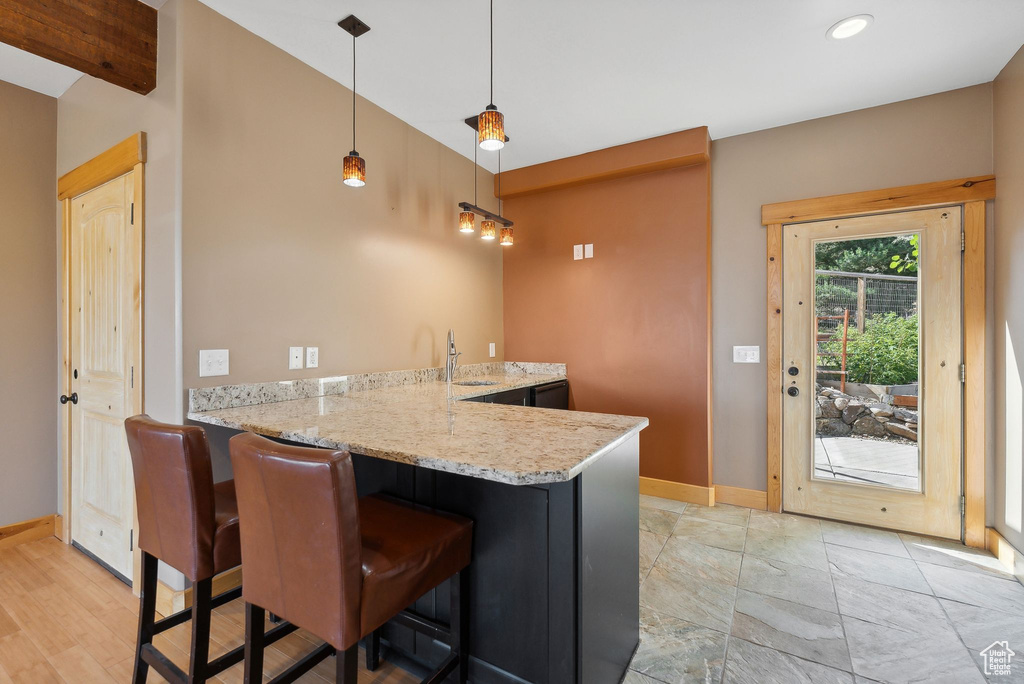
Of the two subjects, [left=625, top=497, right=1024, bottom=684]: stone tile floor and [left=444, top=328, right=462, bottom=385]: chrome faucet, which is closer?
[left=625, top=497, right=1024, bottom=684]: stone tile floor

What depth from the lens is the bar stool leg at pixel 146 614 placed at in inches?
58.4

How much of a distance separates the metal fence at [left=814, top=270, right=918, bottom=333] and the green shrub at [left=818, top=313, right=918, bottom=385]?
1.8 inches

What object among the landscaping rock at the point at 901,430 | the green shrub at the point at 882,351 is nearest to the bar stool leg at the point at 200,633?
the green shrub at the point at 882,351

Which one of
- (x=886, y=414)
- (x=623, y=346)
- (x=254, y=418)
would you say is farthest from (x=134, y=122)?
(x=886, y=414)

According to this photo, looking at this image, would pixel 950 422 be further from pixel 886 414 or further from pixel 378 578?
pixel 378 578

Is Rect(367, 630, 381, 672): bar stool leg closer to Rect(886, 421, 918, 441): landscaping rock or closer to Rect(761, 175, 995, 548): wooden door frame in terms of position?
Rect(886, 421, 918, 441): landscaping rock

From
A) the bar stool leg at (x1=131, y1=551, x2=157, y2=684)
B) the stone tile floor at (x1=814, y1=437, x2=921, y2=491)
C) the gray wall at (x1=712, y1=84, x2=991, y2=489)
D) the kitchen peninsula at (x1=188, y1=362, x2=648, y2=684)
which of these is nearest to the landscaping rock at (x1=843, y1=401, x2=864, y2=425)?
the stone tile floor at (x1=814, y1=437, x2=921, y2=491)

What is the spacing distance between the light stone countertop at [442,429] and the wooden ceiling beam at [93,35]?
4.76ft

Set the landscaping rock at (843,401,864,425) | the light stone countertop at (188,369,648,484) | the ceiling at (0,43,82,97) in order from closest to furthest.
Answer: the light stone countertop at (188,369,648,484) < the ceiling at (0,43,82,97) < the landscaping rock at (843,401,864,425)

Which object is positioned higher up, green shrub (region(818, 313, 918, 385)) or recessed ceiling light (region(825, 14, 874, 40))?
recessed ceiling light (region(825, 14, 874, 40))

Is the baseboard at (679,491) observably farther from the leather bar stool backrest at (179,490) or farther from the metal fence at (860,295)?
the leather bar stool backrest at (179,490)

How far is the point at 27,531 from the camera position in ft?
8.57

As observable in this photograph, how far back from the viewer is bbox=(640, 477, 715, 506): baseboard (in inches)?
130

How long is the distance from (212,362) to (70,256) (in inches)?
57.5
